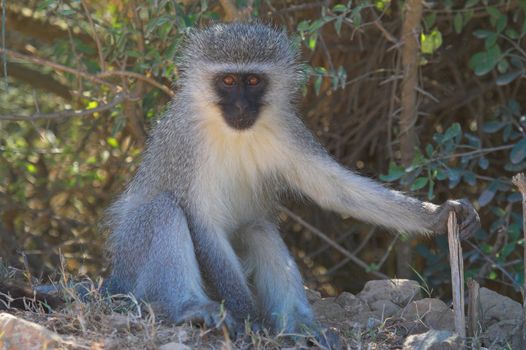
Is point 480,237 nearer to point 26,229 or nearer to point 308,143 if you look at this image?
point 308,143

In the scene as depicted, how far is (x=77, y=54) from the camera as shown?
6.62m

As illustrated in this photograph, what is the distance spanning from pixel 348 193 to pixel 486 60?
5.31 ft

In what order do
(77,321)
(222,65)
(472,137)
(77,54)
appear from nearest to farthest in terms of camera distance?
(77,321) < (222,65) < (472,137) < (77,54)

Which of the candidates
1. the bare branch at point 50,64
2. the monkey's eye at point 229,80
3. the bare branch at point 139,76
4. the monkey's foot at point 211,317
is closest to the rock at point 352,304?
the monkey's foot at point 211,317

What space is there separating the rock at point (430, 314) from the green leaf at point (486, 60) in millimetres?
1734

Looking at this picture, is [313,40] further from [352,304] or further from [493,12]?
[352,304]

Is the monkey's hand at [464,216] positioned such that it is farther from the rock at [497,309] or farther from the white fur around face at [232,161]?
the white fur around face at [232,161]

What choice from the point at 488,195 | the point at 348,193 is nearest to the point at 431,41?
the point at 488,195

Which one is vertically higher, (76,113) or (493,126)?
(493,126)

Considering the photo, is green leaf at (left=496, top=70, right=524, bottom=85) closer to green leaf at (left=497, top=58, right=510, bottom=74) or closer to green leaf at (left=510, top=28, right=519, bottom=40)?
green leaf at (left=497, top=58, right=510, bottom=74)

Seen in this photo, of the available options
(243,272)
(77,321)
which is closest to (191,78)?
(243,272)

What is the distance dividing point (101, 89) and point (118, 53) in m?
0.53

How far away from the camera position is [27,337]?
3725mm

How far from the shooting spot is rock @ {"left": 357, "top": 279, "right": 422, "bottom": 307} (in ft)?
17.4
